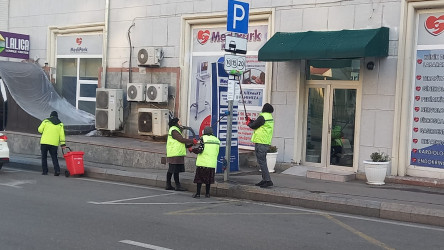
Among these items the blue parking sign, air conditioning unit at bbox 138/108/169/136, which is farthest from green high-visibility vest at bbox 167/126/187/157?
air conditioning unit at bbox 138/108/169/136

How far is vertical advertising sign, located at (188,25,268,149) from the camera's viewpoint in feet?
48.4

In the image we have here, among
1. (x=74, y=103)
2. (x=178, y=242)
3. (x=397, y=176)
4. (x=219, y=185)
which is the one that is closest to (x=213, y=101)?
(x=219, y=185)

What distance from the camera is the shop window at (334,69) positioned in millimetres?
12977

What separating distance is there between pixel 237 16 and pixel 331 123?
153 inches

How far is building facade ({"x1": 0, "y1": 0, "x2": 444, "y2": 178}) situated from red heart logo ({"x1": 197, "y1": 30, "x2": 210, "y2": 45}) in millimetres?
32

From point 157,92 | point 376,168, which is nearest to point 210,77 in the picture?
point 157,92

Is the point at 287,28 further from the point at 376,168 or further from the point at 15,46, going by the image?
the point at 15,46

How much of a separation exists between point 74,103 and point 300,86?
9866 mm

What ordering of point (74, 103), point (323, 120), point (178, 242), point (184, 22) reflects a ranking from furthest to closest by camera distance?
point (74, 103)
point (184, 22)
point (323, 120)
point (178, 242)

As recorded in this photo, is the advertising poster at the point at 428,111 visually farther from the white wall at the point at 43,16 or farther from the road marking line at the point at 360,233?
the white wall at the point at 43,16

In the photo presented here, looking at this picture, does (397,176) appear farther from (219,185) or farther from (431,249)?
(431,249)

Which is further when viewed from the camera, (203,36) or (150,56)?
(150,56)

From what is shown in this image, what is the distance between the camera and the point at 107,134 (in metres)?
18.2

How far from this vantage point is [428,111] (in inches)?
471
